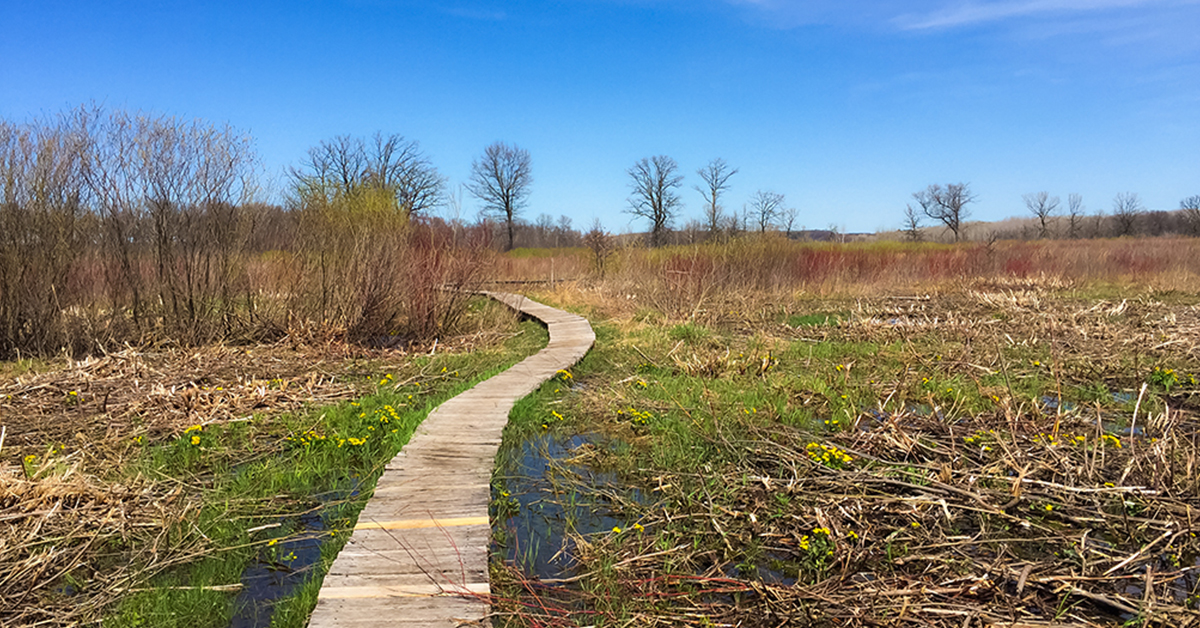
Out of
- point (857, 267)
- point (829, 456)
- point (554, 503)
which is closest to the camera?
point (554, 503)

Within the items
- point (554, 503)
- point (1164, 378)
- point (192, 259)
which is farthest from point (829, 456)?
point (192, 259)

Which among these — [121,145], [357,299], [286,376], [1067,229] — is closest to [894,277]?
[357,299]

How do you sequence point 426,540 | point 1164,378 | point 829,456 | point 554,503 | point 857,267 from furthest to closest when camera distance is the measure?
point 857,267, point 1164,378, point 829,456, point 554,503, point 426,540

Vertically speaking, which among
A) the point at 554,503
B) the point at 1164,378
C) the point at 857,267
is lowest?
the point at 554,503

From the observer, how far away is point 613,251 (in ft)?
67.0

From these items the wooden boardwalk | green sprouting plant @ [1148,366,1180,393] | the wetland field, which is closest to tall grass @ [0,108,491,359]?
the wetland field

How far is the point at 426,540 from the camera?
313 cm

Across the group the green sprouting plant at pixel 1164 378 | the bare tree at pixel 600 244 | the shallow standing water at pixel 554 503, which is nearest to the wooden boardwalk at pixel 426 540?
the shallow standing water at pixel 554 503

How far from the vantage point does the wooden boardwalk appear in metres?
2.56

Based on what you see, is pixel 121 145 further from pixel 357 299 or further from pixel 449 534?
pixel 449 534

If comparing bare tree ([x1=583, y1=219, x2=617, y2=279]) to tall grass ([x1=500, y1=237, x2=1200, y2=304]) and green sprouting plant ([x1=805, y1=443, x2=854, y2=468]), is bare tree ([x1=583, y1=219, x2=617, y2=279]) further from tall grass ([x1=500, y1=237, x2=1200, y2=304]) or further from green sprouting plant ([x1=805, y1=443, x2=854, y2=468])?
green sprouting plant ([x1=805, y1=443, x2=854, y2=468])

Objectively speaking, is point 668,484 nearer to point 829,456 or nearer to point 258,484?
point 829,456

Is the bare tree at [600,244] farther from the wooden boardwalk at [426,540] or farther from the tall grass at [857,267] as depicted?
the wooden boardwalk at [426,540]

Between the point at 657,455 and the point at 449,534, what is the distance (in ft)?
6.19
